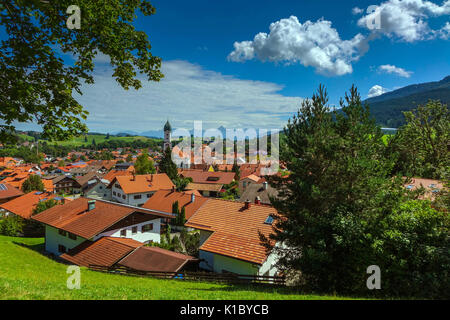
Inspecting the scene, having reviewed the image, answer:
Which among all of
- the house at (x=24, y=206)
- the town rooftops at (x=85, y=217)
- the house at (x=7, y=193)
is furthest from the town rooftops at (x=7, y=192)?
the town rooftops at (x=85, y=217)

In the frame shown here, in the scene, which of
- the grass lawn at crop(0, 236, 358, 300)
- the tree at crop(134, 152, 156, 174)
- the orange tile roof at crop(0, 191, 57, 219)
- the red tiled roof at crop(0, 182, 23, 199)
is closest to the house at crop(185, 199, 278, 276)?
the grass lawn at crop(0, 236, 358, 300)

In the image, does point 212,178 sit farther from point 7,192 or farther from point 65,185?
point 65,185

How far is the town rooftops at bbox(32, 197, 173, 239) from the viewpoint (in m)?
22.7

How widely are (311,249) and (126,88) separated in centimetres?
967

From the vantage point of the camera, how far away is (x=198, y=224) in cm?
2136

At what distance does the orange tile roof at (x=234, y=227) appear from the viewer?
16688mm

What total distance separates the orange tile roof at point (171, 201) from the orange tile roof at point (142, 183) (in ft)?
40.5

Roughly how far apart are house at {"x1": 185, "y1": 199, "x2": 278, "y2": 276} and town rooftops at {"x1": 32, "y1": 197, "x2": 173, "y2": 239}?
8285 millimetres

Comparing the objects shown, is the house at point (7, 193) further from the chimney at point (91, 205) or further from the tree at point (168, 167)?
the chimney at point (91, 205)
